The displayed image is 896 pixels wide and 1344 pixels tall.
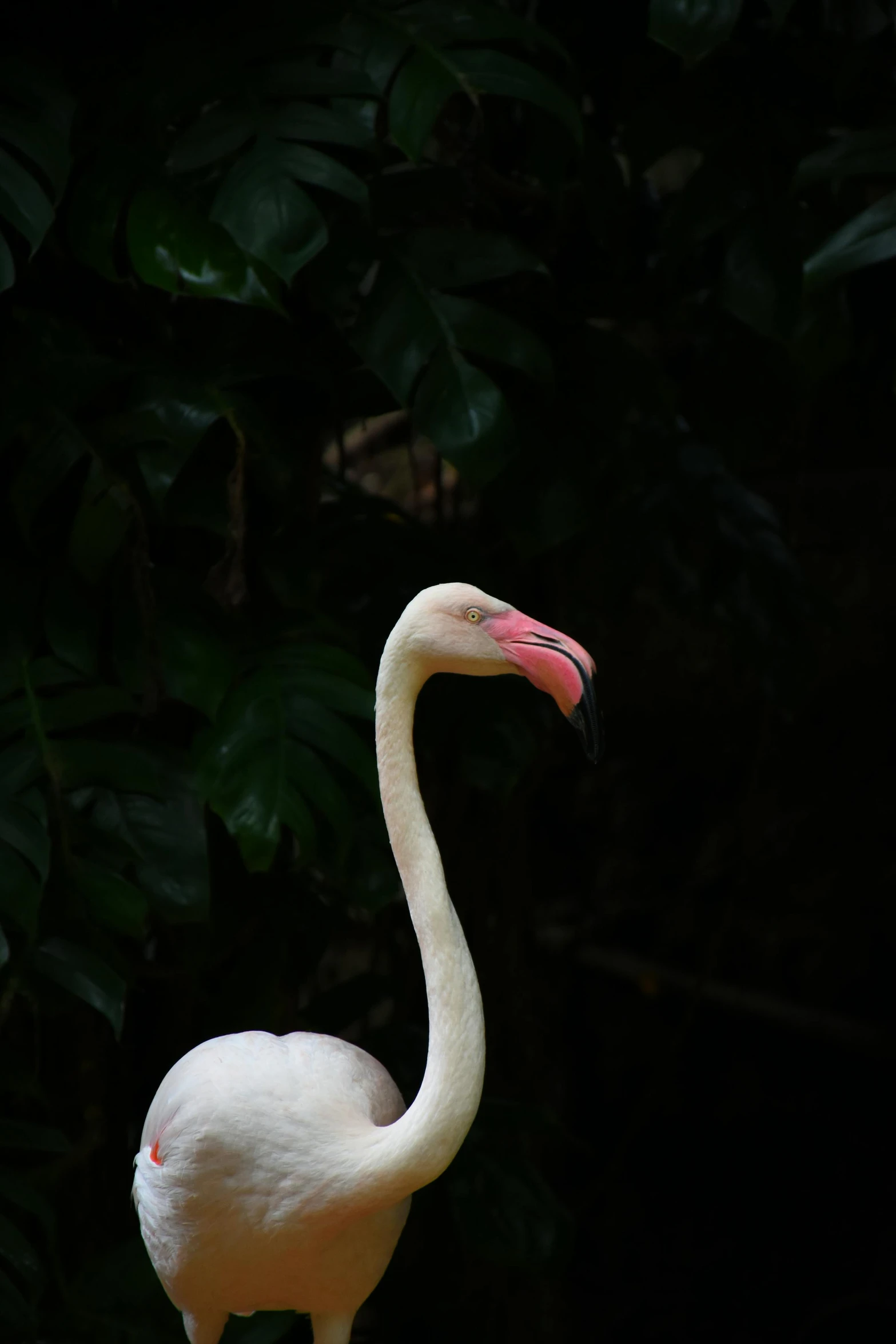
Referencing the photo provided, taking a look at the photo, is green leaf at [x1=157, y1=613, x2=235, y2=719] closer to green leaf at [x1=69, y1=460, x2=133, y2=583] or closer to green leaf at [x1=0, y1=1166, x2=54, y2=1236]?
green leaf at [x1=69, y1=460, x2=133, y2=583]

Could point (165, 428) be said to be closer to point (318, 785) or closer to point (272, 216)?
point (272, 216)

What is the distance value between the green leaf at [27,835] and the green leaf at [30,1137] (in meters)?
0.34

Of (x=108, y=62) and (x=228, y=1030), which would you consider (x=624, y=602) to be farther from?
(x=108, y=62)

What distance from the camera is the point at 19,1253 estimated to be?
1.71 m

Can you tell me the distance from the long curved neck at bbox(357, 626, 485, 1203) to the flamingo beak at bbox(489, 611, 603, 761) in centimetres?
10

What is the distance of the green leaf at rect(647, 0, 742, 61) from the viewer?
1.70 m

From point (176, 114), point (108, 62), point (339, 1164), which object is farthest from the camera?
point (108, 62)

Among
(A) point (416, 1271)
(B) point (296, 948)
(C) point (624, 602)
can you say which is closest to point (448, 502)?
(C) point (624, 602)

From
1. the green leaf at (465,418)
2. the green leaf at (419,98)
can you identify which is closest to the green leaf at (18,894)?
the green leaf at (465,418)

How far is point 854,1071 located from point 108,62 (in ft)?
8.47

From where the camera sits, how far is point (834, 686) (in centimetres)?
317

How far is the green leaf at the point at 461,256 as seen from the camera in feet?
6.25

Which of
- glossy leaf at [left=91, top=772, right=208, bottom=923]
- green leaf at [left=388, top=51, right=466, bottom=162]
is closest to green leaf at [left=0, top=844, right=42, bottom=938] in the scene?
glossy leaf at [left=91, top=772, right=208, bottom=923]

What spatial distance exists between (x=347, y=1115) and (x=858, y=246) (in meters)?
1.16
